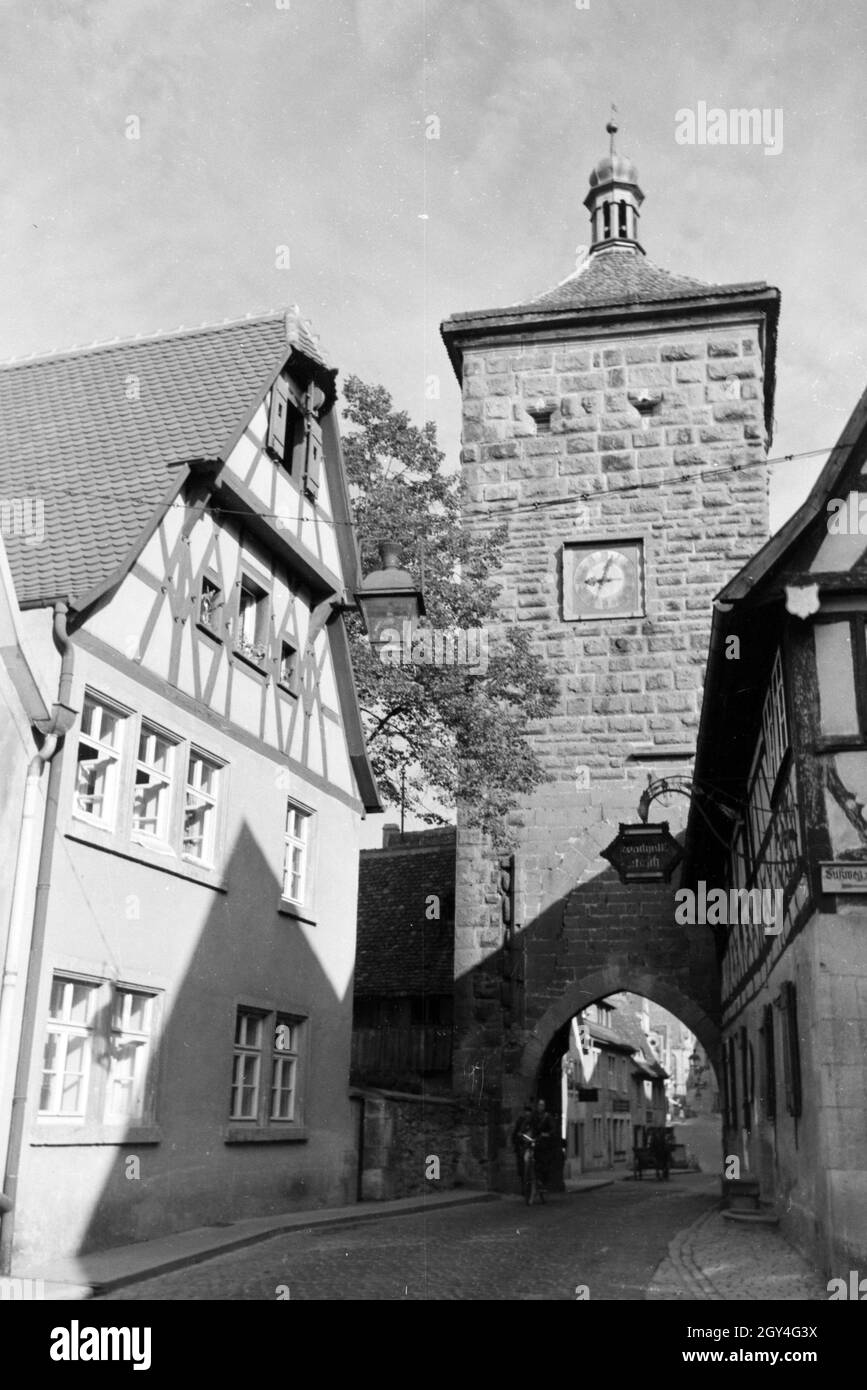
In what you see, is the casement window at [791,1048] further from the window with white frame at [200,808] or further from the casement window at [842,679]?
the window with white frame at [200,808]

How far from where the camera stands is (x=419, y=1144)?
19.9 meters

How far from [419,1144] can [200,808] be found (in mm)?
8018

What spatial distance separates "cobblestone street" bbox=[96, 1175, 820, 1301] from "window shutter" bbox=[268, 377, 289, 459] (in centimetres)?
782

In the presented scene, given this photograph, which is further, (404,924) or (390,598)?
(404,924)

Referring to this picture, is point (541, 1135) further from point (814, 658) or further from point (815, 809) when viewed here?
point (814, 658)

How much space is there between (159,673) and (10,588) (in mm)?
2075

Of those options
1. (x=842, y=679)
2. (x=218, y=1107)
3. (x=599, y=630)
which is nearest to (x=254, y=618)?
(x=218, y=1107)

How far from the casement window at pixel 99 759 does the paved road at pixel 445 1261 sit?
3706 millimetres

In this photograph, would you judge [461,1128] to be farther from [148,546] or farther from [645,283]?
[645,283]

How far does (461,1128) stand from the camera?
861 inches

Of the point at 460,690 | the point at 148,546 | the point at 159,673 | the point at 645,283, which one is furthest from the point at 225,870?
the point at 645,283

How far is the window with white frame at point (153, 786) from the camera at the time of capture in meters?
12.9

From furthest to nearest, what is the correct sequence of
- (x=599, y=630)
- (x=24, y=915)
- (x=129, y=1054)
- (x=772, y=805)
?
(x=599, y=630), (x=129, y=1054), (x=772, y=805), (x=24, y=915)

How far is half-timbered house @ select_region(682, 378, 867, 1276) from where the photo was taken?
9328 millimetres
